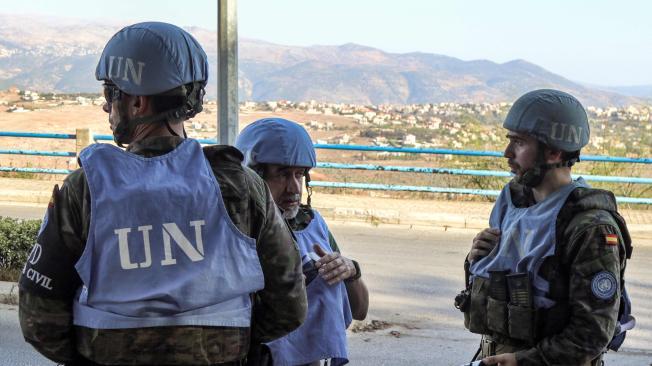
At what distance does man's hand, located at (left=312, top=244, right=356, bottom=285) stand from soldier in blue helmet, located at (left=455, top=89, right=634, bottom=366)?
421mm

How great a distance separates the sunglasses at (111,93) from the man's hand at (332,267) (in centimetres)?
92

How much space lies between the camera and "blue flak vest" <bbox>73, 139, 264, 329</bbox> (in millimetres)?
1818

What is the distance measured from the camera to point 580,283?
2.50 meters

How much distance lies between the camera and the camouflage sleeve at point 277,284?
2.03 meters

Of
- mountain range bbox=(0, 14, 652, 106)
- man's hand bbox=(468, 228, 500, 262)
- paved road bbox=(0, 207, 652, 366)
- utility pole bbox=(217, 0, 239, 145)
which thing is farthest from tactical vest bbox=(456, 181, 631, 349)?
mountain range bbox=(0, 14, 652, 106)

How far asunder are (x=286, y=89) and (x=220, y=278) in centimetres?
A: 7055

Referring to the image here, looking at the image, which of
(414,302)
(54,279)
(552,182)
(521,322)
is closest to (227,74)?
(414,302)

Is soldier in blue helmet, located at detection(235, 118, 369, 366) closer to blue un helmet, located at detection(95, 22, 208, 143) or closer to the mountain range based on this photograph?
blue un helmet, located at detection(95, 22, 208, 143)

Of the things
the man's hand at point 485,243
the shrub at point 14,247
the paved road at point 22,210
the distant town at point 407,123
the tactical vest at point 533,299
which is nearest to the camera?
the tactical vest at point 533,299

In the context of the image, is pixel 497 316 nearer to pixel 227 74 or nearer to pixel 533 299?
pixel 533 299

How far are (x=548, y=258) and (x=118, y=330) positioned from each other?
52.7 inches

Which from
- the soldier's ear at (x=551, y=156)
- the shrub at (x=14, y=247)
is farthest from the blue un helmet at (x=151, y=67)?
the shrub at (x=14, y=247)

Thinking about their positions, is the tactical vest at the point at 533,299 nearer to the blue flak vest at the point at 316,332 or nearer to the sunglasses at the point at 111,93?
Result: the blue flak vest at the point at 316,332

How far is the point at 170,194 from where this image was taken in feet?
6.06
